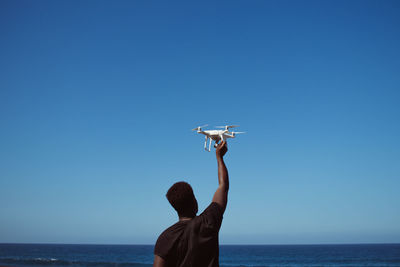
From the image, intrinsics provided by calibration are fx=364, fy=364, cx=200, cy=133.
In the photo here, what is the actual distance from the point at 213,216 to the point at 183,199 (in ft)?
0.59

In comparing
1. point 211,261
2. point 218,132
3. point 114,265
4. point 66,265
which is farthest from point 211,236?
point 114,265

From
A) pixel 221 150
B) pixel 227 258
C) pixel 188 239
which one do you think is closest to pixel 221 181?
pixel 221 150

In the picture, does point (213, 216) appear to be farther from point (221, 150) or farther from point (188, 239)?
point (221, 150)

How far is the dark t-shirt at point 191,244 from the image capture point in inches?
71.6

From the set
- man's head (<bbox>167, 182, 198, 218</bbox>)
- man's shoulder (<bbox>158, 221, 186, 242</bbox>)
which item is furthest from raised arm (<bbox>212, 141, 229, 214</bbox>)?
man's shoulder (<bbox>158, 221, 186, 242</bbox>)

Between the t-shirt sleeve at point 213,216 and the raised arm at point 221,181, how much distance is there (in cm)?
4

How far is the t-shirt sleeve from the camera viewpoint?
185 cm

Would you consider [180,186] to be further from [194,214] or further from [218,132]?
[218,132]

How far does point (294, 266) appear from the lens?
4903 cm

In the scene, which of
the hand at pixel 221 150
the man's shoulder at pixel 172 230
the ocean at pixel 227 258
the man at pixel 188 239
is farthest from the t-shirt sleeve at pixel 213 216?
the ocean at pixel 227 258

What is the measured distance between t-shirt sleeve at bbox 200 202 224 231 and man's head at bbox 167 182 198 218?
0.09m

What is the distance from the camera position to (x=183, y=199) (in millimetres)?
1919

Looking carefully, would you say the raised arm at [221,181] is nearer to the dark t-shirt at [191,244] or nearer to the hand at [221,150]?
the hand at [221,150]

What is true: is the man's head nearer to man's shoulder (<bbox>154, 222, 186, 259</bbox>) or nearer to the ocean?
man's shoulder (<bbox>154, 222, 186, 259</bbox>)
